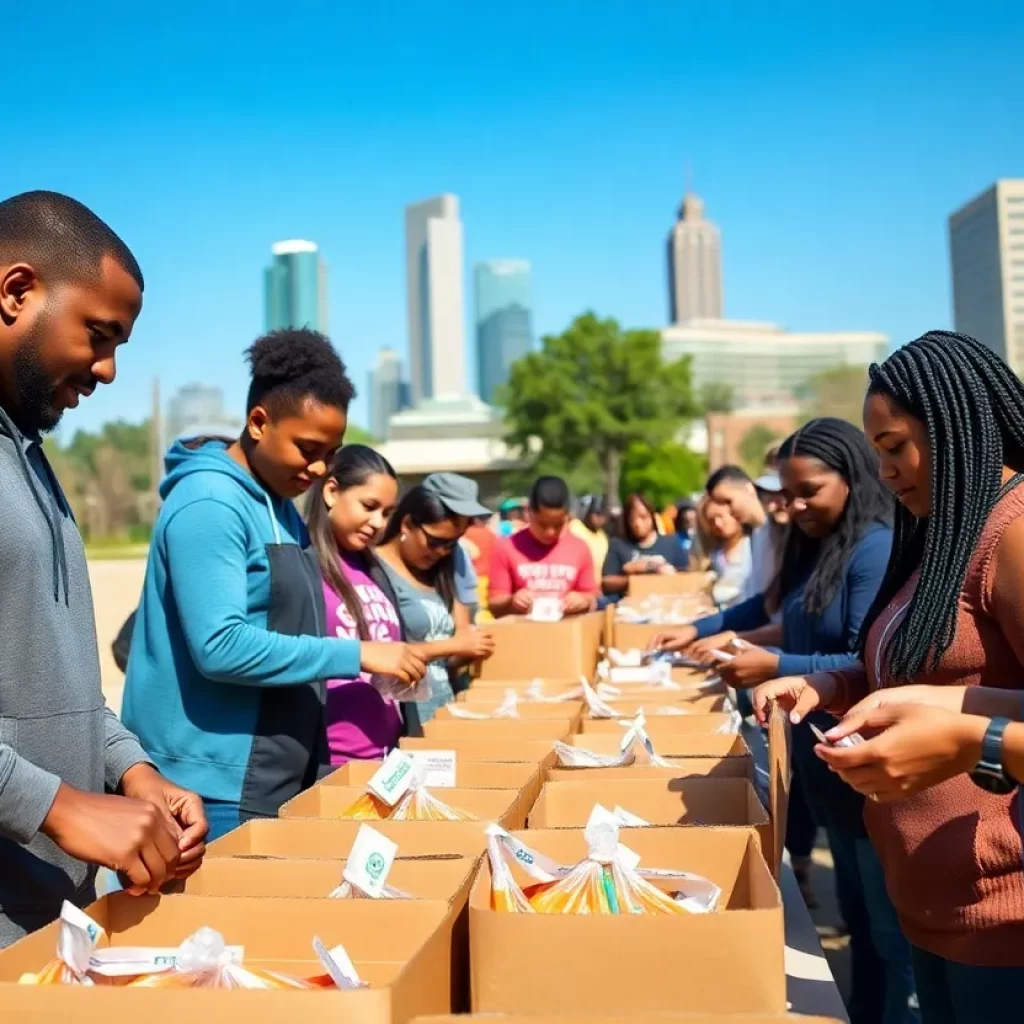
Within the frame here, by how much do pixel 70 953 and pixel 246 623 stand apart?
3.18 ft

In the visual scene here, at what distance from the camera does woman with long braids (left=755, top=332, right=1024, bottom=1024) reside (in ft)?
5.23

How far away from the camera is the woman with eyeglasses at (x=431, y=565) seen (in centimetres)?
363

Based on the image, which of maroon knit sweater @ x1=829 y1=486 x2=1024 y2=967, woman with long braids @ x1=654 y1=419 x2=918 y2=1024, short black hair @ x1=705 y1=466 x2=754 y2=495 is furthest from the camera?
short black hair @ x1=705 y1=466 x2=754 y2=495

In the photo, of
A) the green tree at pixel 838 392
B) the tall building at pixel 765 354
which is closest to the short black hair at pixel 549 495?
the green tree at pixel 838 392

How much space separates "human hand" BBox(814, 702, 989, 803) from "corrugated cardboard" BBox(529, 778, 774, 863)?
2.04ft

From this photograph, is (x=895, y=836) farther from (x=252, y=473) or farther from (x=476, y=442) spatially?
(x=476, y=442)

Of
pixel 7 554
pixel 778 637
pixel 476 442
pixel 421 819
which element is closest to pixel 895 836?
pixel 421 819

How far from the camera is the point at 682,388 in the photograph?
4594 centimetres

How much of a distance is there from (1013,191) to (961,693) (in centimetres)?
14131

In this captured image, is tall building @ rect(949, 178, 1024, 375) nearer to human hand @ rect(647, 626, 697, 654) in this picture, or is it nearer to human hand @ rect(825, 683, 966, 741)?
human hand @ rect(647, 626, 697, 654)

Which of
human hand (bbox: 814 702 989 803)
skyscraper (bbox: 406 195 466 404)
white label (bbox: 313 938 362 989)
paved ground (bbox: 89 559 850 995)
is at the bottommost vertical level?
paved ground (bbox: 89 559 850 995)

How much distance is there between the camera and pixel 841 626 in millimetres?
2988

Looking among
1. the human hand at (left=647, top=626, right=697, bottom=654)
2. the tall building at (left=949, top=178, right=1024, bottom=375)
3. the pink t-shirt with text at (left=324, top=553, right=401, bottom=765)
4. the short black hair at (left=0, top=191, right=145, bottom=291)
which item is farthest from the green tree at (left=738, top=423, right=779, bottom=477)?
the short black hair at (left=0, top=191, right=145, bottom=291)

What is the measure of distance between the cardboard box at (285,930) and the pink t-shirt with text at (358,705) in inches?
53.3
